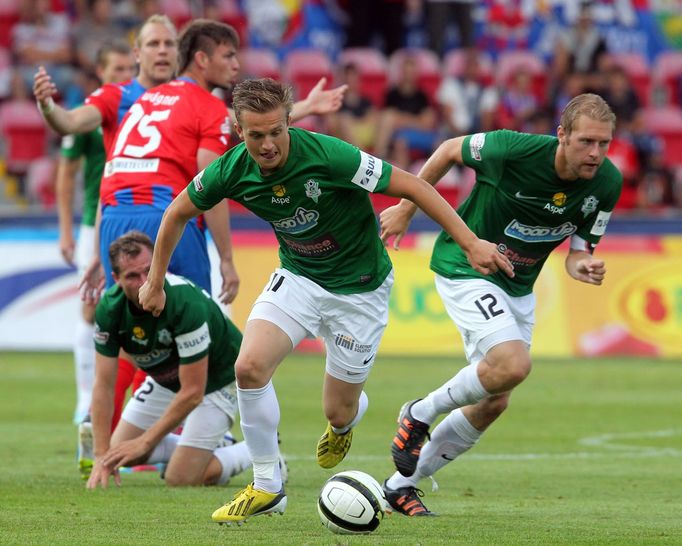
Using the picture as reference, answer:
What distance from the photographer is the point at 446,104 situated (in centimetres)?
1970

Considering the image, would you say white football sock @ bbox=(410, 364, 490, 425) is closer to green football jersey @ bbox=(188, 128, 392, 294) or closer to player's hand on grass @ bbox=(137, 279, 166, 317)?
green football jersey @ bbox=(188, 128, 392, 294)

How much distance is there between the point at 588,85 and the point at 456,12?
8.75ft

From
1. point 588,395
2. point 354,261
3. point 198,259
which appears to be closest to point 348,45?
point 588,395

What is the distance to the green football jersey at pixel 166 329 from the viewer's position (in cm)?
736

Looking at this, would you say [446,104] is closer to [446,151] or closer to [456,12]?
[456,12]

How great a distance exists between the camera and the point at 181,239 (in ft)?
27.2

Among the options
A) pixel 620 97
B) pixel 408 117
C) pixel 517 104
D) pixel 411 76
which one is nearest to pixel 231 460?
pixel 408 117

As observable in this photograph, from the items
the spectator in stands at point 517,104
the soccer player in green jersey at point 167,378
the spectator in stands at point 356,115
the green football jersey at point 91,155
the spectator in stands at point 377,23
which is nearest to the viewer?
the soccer player in green jersey at point 167,378

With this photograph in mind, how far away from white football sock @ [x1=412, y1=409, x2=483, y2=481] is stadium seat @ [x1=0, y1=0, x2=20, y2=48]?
14542 mm

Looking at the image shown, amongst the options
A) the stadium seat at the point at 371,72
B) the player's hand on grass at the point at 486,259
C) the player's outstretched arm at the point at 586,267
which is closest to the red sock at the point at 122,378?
the player's outstretched arm at the point at 586,267

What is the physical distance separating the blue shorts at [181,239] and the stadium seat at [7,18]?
12.5 meters

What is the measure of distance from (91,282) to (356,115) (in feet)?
33.6

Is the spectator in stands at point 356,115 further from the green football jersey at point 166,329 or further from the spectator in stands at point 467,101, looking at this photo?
the green football jersey at point 166,329

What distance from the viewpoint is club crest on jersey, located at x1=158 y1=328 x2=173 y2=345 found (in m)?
7.45
